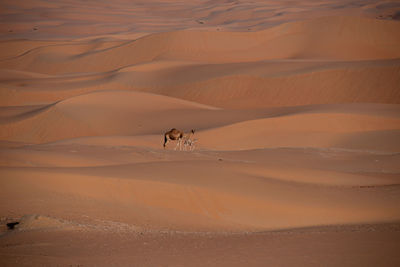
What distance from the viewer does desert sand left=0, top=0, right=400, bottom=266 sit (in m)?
6.51

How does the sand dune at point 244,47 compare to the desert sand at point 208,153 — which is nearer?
the desert sand at point 208,153

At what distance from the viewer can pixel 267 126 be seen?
22.8 metres

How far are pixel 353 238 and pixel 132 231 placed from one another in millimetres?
2834

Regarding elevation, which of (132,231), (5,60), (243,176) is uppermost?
(5,60)

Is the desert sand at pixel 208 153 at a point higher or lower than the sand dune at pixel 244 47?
lower

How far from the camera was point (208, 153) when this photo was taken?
17.2 metres

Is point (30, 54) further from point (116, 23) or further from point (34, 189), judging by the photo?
point (34, 189)

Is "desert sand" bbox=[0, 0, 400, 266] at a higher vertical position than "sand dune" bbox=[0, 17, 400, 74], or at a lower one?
lower

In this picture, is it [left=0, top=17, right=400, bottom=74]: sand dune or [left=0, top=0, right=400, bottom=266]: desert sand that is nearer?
[left=0, top=0, right=400, bottom=266]: desert sand

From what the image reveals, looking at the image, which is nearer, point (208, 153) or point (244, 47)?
point (208, 153)

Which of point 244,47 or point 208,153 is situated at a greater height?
point 244,47

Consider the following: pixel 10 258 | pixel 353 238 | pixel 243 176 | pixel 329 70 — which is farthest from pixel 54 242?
pixel 329 70

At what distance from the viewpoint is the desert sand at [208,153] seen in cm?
651

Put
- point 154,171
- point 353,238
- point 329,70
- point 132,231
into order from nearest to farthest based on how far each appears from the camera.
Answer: point 353,238 < point 132,231 < point 154,171 < point 329,70
